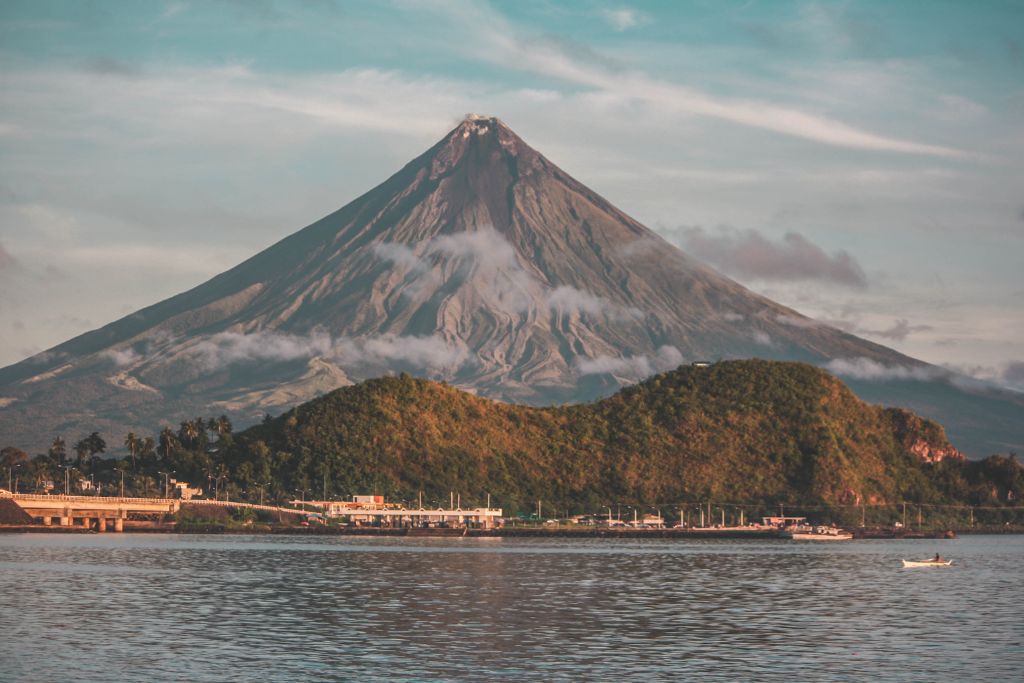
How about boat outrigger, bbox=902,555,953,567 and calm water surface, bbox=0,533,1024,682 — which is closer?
calm water surface, bbox=0,533,1024,682

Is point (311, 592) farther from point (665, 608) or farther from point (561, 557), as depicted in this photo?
point (561, 557)

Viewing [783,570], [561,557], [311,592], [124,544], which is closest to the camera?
[311,592]

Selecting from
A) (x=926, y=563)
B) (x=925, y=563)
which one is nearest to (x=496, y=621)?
(x=925, y=563)

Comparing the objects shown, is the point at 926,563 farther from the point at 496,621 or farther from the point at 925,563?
the point at 496,621

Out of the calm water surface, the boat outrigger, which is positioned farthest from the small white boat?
the calm water surface

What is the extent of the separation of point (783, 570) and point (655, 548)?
55.3 m

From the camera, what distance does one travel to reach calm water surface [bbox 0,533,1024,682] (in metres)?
59.8

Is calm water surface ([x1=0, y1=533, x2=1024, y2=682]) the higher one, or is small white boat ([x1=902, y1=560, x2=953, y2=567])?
small white boat ([x1=902, y1=560, x2=953, y2=567])

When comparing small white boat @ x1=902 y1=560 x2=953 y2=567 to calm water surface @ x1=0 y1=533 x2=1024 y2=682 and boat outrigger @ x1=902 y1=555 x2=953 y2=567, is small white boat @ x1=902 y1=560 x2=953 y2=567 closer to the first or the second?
boat outrigger @ x1=902 y1=555 x2=953 y2=567

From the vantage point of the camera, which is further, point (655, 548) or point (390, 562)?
point (655, 548)

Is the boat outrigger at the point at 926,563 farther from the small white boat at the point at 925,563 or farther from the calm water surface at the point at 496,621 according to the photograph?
the calm water surface at the point at 496,621

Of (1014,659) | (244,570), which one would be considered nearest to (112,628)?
(1014,659)

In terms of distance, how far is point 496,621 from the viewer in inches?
3031

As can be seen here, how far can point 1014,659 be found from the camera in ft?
210
